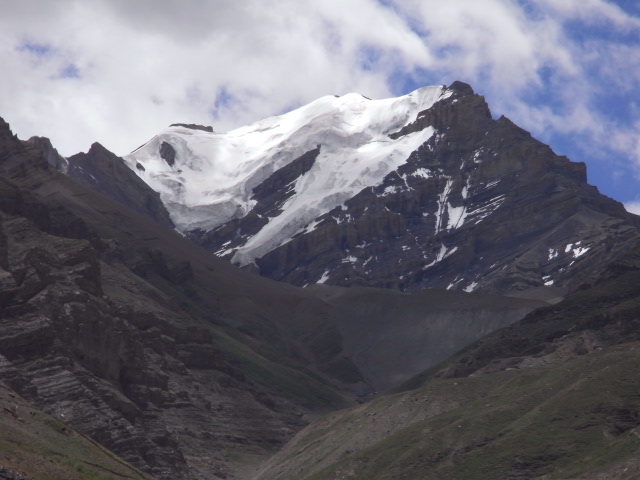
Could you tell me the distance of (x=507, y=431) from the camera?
15700cm

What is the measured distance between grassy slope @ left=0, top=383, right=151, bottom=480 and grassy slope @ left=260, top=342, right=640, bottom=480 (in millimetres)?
42025

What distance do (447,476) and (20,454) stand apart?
205 ft

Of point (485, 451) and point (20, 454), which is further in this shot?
point (485, 451)

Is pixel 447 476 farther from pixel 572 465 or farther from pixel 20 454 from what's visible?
pixel 20 454

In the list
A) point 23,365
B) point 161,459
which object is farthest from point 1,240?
point 161,459

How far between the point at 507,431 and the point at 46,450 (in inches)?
2444

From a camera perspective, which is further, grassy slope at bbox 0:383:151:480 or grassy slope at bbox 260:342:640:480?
grassy slope at bbox 260:342:640:480

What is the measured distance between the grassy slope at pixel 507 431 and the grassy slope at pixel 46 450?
1655 inches

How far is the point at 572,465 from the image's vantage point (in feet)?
466

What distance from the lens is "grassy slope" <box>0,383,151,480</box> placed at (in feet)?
323

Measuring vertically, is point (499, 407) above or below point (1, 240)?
below

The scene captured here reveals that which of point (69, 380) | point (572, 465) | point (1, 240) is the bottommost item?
point (572, 465)

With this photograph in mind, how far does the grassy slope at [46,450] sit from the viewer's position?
9831cm

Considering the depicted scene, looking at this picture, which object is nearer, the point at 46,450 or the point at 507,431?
the point at 46,450
